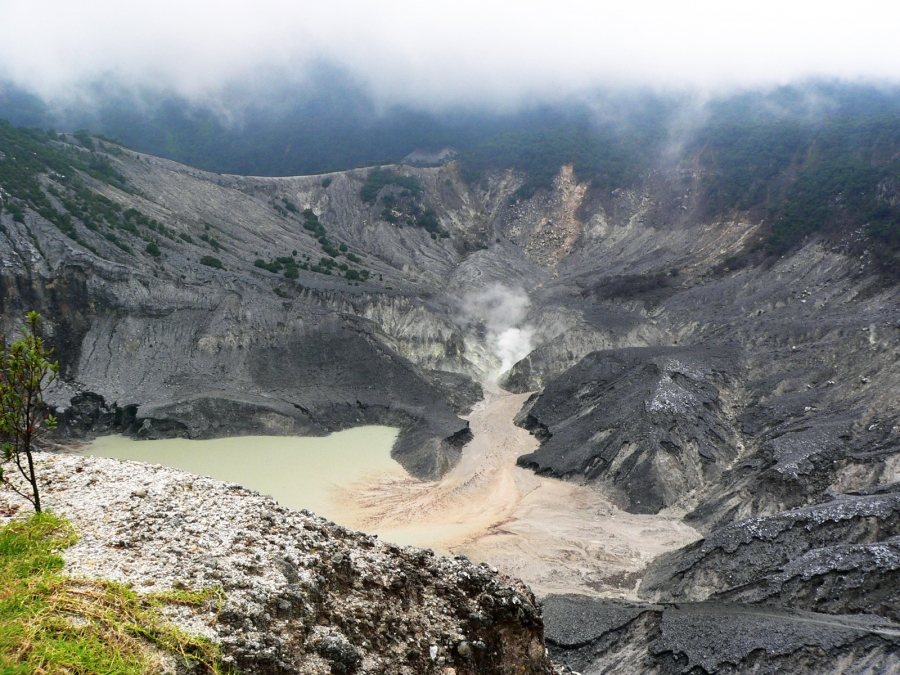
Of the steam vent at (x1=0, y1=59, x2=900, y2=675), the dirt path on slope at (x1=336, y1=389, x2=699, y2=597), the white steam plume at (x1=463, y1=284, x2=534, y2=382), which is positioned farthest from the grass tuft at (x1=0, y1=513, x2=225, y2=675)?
the white steam plume at (x1=463, y1=284, x2=534, y2=382)

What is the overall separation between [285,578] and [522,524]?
814 inches

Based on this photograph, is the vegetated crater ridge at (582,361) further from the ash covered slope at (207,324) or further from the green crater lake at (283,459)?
the green crater lake at (283,459)

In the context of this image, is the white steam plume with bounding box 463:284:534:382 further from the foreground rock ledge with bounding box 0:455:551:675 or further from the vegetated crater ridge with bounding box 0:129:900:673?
the foreground rock ledge with bounding box 0:455:551:675

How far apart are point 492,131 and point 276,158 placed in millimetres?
42162

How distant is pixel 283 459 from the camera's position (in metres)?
34.1

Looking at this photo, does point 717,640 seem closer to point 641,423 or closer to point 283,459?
point 641,423

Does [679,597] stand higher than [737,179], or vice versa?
[737,179]

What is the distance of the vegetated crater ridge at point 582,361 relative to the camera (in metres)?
18.7

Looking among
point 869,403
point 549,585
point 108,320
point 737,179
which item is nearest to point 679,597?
point 549,585

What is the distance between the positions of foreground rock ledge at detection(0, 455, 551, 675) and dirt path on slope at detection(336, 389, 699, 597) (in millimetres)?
13328

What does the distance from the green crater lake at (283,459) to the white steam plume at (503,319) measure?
19.3 m

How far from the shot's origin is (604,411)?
36.2 m

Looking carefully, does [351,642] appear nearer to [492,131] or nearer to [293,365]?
[293,365]

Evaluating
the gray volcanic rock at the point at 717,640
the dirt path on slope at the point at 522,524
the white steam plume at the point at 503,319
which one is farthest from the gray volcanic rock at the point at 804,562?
the white steam plume at the point at 503,319
